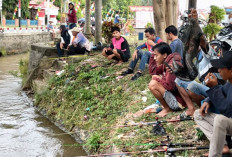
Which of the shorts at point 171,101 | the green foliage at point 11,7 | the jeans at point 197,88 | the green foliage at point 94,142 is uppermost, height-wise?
the green foliage at point 11,7

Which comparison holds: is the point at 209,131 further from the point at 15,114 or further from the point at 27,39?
the point at 27,39

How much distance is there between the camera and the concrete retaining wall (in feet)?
67.5

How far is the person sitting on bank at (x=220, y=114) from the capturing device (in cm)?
313

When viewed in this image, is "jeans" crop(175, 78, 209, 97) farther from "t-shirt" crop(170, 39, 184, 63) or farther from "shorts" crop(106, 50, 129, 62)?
"shorts" crop(106, 50, 129, 62)

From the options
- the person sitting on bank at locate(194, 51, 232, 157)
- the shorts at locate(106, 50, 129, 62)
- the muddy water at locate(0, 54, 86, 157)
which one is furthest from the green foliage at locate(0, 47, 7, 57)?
the person sitting on bank at locate(194, 51, 232, 157)

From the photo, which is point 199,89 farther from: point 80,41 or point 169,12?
point 80,41

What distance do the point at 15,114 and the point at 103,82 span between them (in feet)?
7.81

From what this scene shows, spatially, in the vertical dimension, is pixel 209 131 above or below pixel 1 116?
above

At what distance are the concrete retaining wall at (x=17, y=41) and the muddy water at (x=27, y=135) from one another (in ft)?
37.1

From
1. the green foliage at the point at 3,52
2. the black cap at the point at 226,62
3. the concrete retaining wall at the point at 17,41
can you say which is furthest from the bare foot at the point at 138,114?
the green foliage at the point at 3,52

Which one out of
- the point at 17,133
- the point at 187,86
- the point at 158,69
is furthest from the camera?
the point at 17,133

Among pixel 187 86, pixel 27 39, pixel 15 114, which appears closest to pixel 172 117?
pixel 187 86

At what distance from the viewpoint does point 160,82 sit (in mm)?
5094

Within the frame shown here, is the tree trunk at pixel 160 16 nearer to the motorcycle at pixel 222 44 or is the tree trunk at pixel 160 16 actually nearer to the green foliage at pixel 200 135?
the motorcycle at pixel 222 44
